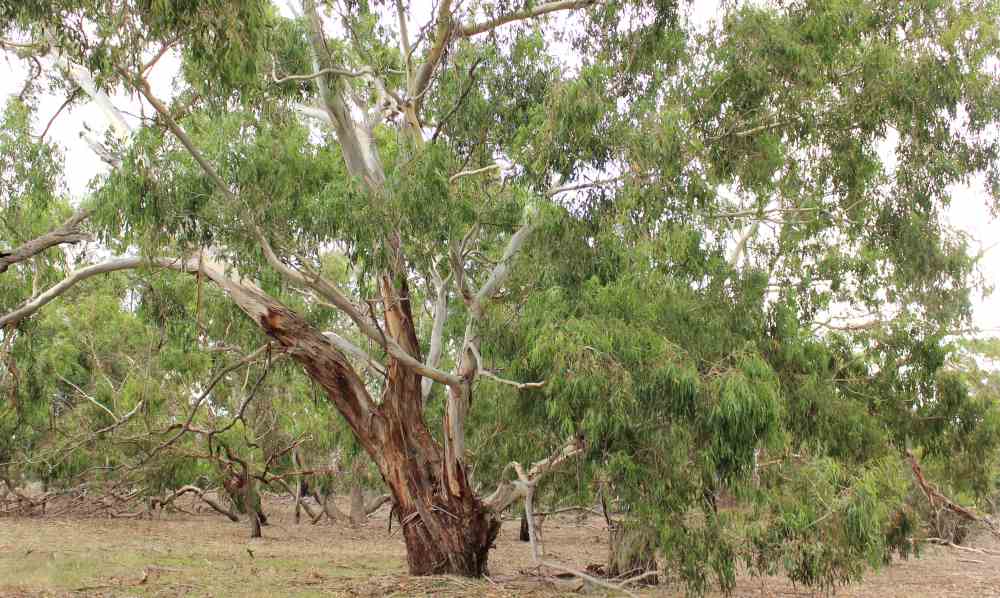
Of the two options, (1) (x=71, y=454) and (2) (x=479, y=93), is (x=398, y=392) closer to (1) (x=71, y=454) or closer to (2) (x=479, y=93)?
(2) (x=479, y=93)

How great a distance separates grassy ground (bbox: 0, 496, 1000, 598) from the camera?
8750 millimetres

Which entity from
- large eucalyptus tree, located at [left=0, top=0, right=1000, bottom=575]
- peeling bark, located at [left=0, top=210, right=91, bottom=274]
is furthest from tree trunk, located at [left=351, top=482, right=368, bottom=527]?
peeling bark, located at [left=0, top=210, right=91, bottom=274]

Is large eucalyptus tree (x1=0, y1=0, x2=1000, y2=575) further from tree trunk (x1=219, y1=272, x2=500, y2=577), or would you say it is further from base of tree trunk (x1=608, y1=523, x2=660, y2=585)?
base of tree trunk (x1=608, y1=523, x2=660, y2=585)

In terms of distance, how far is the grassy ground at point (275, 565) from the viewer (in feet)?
28.7

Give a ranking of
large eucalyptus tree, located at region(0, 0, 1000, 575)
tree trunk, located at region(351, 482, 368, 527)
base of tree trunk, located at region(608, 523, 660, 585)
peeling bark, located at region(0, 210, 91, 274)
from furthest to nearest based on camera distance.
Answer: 1. tree trunk, located at region(351, 482, 368, 527)
2. base of tree trunk, located at region(608, 523, 660, 585)
3. peeling bark, located at region(0, 210, 91, 274)
4. large eucalyptus tree, located at region(0, 0, 1000, 575)

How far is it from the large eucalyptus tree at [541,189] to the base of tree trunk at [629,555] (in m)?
1.24

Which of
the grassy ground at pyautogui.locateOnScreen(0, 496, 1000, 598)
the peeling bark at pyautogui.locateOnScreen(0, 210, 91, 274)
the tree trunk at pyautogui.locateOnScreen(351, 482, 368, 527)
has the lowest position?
the grassy ground at pyautogui.locateOnScreen(0, 496, 1000, 598)

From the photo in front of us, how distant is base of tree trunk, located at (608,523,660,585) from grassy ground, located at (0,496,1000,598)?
1.00 feet

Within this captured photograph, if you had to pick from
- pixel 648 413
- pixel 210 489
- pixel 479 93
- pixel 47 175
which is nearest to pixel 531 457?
pixel 648 413

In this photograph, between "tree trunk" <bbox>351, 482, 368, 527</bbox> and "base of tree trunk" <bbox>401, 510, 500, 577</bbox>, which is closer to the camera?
"base of tree trunk" <bbox>401, 510, 500, 577</bbox>

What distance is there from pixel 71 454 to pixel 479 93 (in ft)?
32.8

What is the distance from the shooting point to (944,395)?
10922mm

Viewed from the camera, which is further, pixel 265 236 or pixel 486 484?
pixel 486 484

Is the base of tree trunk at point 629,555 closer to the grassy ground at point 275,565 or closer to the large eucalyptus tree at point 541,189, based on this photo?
the grassy ground at point 275,565
